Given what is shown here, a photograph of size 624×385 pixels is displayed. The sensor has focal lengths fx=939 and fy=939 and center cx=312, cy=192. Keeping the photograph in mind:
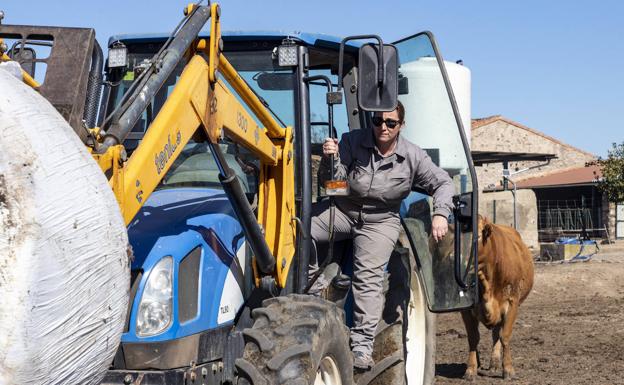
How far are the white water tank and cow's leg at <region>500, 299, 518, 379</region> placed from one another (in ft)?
12.7

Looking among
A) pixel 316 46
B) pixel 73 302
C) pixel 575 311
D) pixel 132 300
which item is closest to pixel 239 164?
pixel 316 46

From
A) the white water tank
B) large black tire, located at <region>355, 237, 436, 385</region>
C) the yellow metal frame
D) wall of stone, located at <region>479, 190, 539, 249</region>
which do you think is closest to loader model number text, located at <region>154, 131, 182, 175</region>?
the yellow metal frame

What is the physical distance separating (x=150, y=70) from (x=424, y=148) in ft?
9.23

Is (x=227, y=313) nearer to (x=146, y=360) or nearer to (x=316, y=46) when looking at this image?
(x=146, y=360)

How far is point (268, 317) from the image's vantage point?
440 cm

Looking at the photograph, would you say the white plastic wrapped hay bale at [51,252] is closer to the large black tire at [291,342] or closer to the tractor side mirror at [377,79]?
the large black tire at [291,342]

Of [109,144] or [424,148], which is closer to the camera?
[109,144]

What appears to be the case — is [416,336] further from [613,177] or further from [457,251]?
[613,177]

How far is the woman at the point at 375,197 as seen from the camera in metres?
5.42

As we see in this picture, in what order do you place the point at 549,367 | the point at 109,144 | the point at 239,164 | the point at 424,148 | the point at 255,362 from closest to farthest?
1. the point at 109,144
2. the point at 255,362
3. the point at 239,164
4. the point at 424,148
5. the point at 549,367

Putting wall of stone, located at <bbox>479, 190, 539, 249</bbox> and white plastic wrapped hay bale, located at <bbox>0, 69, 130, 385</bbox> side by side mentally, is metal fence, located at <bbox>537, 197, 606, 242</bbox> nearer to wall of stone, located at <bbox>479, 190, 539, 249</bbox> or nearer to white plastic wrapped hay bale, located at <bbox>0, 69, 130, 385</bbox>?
wall of stone, located at <bbox>479, 190, 539, 249</bbox>

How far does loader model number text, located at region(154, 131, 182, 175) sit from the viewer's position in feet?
12.7

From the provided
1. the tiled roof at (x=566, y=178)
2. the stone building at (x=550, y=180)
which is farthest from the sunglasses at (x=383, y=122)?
the tiled roof at (x=566, y=178)

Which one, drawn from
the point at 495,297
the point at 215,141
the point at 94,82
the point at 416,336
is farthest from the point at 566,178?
the point at 94,82
